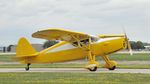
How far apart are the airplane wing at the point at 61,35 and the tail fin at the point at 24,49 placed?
2157mm

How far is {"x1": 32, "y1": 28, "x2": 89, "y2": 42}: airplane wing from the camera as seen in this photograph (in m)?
28.5

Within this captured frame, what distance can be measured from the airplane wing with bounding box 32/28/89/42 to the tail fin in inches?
84.9

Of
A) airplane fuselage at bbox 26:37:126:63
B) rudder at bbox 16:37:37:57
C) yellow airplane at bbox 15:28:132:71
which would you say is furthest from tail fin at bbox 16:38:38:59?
yellow airplane at bbox 15:28:132:71

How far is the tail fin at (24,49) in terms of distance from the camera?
31.9m

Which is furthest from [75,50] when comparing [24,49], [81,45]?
[24,49]

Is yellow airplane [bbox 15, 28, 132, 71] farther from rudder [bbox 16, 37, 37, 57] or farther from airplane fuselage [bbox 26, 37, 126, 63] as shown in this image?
rudder [bbox 16, 37, 37, 57]

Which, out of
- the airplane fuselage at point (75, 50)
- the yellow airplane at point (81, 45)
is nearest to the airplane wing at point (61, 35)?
the yellow airplane at point (81, 45)

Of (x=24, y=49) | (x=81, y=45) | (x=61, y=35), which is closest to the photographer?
(x=61, y=35)

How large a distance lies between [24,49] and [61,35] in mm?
3940

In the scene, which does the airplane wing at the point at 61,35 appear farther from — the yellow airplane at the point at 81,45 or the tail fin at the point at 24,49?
the tail fin at the point at 24,49

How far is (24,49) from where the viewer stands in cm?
3192

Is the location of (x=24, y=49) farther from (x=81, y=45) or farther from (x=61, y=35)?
(x=81, y=45)

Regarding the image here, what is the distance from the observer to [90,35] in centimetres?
2916

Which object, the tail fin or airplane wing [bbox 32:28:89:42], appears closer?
airplane wing [bbox 32:28:89:42]
